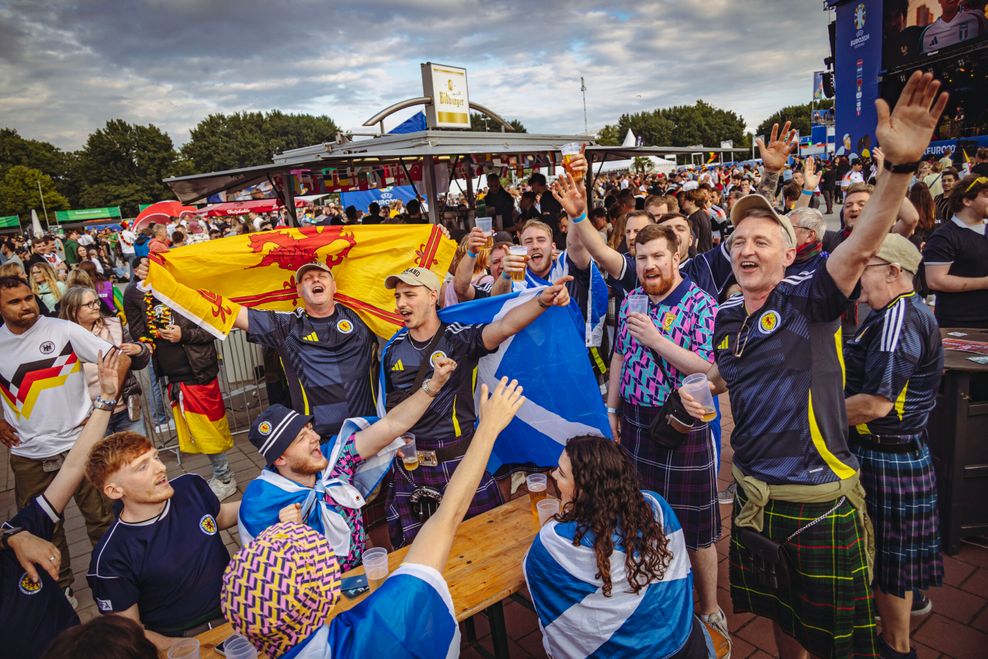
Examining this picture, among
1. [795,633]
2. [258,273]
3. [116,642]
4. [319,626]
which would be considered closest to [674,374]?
[795,633]

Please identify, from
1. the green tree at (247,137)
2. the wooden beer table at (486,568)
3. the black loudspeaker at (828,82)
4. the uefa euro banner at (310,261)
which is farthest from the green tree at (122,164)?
the wooden beer table at (486,568)

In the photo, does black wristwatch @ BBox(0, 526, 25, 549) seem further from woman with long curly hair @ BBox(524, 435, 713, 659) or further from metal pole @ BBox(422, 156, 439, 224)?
metal pole @ BBox(422, 156, 439, 224)

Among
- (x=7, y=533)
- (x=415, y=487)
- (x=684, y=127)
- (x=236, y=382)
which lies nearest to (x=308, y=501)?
(x=415, y=487)

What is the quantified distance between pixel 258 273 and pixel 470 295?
1799 mm

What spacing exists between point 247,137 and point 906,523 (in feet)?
326

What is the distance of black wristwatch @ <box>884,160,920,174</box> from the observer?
1816 mm

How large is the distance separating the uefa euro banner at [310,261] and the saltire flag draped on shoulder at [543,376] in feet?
4.00

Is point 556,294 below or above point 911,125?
below

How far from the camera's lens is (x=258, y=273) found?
482 centimetres

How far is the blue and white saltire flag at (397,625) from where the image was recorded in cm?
141

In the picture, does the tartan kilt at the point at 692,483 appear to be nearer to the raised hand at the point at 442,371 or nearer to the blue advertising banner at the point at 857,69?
the raised hand at the point at 442,371

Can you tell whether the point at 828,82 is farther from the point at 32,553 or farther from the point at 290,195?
the point at 32,553

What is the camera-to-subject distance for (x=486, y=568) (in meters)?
2.57

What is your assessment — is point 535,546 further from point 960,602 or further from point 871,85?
point 871,85
